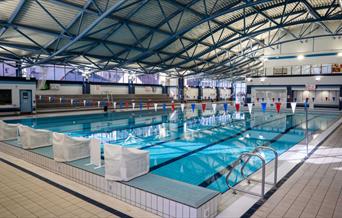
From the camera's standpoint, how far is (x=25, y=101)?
16125 millimetres

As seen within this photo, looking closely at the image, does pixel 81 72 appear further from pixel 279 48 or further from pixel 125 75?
pixel 279 48

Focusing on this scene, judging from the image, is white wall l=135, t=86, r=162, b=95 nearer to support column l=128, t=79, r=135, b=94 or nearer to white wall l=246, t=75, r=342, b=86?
support column l=128, t=79, r=135, b=94

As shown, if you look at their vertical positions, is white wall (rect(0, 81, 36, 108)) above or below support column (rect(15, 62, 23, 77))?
below

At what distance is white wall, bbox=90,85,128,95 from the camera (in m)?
25.7

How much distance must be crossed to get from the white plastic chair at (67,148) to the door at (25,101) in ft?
46.2

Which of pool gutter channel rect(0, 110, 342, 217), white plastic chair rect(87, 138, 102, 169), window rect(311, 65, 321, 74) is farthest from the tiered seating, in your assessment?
window rect(311, 65, 321, 74)

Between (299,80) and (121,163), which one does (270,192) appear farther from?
(299,80)

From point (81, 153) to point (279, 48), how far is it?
2369 centimetres

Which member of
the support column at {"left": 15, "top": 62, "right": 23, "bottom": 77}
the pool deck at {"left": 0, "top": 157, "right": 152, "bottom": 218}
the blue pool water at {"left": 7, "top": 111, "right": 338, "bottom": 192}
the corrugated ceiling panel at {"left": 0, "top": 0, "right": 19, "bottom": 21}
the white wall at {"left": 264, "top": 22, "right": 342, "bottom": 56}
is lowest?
the blue pool water at {"left": 7, "top": 111, "right": 338, "bottom": 192}

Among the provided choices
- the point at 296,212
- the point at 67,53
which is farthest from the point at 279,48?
the point at 296,212

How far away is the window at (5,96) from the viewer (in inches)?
587

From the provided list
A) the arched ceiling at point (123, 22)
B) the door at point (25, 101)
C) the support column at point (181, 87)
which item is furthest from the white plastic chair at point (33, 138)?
the support column at point (181, 87)

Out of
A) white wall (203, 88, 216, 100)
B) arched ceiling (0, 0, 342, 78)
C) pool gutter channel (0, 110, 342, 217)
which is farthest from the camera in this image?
white wall (203, 88, 216, 100)

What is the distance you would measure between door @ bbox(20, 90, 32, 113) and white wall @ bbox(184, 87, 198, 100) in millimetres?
23926
